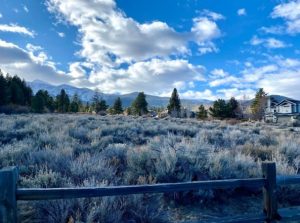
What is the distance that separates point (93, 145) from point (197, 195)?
18.8ft

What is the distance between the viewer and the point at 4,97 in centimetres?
5928

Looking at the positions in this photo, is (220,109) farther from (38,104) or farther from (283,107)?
(38,104)

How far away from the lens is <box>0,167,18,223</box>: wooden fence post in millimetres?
3533

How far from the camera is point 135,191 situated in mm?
4004

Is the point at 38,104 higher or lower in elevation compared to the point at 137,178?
higher

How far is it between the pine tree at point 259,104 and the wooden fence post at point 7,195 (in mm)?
73615

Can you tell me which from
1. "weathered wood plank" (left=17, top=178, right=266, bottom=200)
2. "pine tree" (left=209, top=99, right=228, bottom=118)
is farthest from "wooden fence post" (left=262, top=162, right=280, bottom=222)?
"pine tree" (left=209, top=99, right=228, bottom=118)

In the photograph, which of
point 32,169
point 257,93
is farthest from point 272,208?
point 257,93

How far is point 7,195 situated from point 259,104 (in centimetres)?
7765

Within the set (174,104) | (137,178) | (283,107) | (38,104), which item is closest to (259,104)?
(283,107)

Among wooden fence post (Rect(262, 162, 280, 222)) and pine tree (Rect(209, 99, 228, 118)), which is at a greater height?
pine tree (Rect(209, 99, 228, 118))

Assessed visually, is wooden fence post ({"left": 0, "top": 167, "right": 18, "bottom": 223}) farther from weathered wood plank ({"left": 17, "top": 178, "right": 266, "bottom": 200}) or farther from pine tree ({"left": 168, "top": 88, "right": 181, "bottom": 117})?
pine tree ({"left": 168, "top": 88, "right": 181, "bottom": 117})

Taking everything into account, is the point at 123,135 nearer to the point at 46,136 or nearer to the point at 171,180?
the point at 46,136

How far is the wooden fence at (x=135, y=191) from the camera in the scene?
3.56m
